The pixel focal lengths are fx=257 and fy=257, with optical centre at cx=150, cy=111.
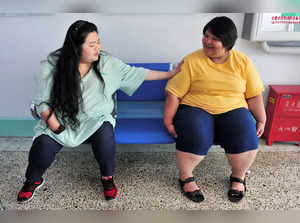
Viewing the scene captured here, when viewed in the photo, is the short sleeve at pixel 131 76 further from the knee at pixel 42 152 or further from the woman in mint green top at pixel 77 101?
the knee at pixel 42 152

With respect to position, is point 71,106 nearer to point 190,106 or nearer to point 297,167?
point 190,106

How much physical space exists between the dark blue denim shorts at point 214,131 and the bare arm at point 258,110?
9cm

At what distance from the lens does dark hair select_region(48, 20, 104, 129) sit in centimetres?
140

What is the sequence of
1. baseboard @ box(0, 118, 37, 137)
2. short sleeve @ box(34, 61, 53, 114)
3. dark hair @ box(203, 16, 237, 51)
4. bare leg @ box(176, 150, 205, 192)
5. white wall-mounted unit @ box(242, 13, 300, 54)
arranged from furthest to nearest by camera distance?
baseboard @ box(0, 118, 37, 137), white wall-mounted unit @ box(242, 13, 300, 54), bare leg @ box(176, 150, 205, 192), short sleeve @ box(34, 61, 53, 114), dark hair @ box(203, 16, 237, 51)

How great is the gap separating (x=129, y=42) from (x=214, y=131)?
98cm

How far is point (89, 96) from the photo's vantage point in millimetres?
1583

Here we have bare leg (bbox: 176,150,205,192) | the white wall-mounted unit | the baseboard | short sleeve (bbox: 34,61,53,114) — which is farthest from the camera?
the baseboard

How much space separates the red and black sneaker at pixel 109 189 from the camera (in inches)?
66.6

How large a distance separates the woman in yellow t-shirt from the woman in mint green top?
0.65 feet

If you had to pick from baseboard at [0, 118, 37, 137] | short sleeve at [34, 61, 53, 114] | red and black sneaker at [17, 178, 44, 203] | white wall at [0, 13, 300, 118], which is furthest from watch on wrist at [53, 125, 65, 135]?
baseboard at [0, 118, 37, 137]

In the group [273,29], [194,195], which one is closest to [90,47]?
[194,195]

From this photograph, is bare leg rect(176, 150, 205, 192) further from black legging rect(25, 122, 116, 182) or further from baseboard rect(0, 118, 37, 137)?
baseboard rect(0, 118, 37, 137)

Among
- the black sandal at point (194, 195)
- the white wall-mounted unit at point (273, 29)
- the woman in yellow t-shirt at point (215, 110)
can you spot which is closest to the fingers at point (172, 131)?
the woman in yellow t-shirt at point (215, 110)

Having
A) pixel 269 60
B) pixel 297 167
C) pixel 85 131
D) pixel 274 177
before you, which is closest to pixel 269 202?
pixel 274 177
